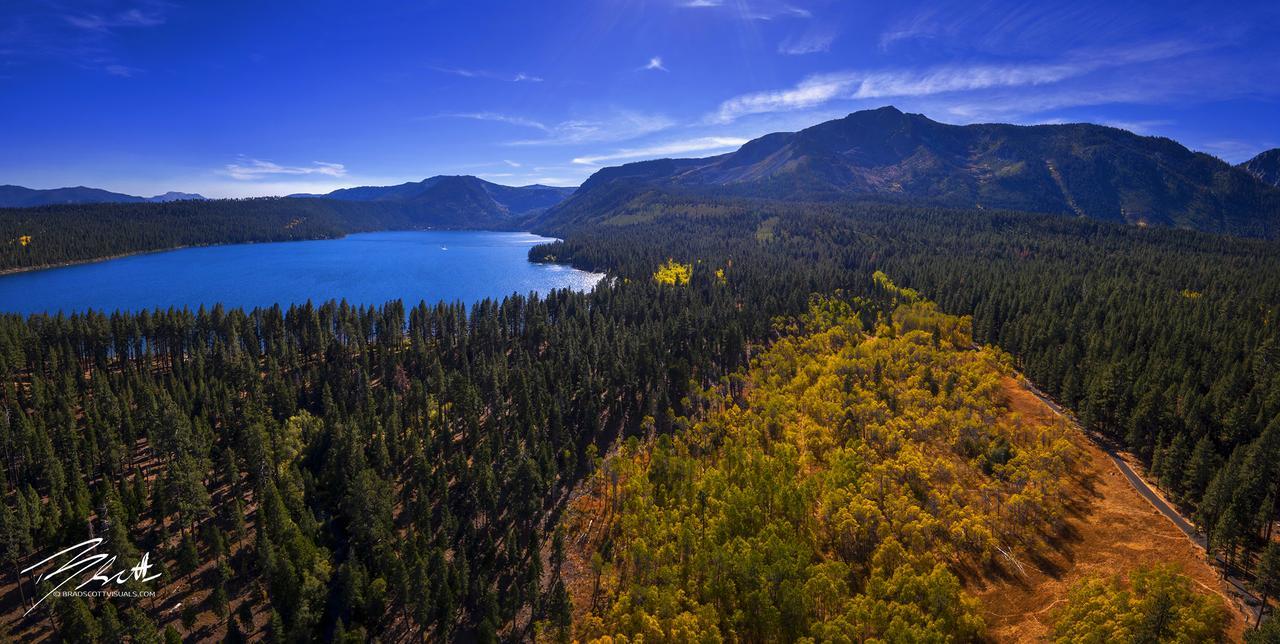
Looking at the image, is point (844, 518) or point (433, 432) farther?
point (433, 432)

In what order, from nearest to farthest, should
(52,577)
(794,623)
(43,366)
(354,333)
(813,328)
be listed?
(794,623), (52,577), (43,366), (354,333), (813,328)

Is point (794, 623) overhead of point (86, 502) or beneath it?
beneath

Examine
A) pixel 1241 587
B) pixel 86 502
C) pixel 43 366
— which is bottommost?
pixel 1241 587

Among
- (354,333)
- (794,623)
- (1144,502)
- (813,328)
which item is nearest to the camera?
(794,623)

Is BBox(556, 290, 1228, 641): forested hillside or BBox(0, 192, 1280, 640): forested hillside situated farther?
BBox(0, 192, 1280, 640): forested hillside

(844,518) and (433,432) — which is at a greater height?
(844,518)

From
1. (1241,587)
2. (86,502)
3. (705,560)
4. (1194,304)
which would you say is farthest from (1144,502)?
(86,502)

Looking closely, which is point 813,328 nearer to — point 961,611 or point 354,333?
point 961,611

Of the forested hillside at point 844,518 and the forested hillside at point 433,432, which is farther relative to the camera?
the forested hillside at point 433,432
